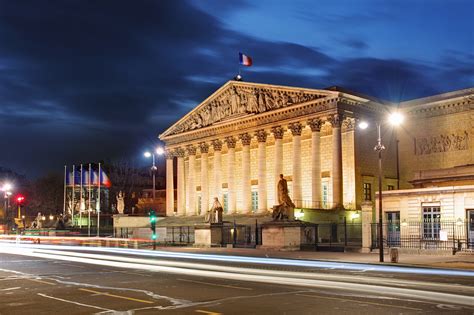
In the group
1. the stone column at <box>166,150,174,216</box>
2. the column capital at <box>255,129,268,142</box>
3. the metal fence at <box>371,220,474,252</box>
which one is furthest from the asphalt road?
the stone column at <box>166,150,174,216</box>

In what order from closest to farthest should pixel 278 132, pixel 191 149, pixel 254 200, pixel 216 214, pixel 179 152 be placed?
pixel 216 214
pixel 278 132
pixel 254 200
pixel 191 149
pixel 179 152

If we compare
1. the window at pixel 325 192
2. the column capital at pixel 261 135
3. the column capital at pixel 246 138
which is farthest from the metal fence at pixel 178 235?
the window at pixel 325 192

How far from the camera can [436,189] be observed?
40031 millimetres

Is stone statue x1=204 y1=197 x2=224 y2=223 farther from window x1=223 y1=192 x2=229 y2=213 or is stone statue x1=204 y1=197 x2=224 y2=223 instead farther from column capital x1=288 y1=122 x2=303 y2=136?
window x1=223 y1=192 x2=229 y2=213

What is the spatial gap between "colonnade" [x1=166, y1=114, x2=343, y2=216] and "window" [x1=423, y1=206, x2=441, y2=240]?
17183 mm

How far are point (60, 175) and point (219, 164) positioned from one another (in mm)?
66724

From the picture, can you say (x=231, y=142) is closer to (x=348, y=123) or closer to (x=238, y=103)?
(x=238, y=103)

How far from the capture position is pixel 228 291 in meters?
17.2

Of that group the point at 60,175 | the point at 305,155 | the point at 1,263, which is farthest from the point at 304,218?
the point at 60,175

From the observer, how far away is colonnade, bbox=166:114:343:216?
192 feet

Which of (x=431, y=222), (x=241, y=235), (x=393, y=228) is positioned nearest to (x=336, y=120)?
(x=241, y=235)

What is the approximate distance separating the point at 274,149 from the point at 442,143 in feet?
61.3

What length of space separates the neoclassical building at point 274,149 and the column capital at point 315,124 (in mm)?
103

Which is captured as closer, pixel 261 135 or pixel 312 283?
pixel 312 283
